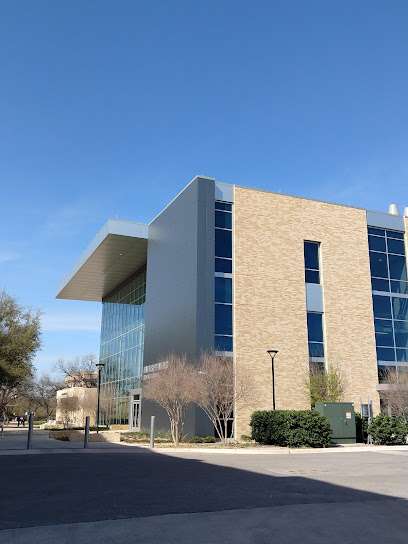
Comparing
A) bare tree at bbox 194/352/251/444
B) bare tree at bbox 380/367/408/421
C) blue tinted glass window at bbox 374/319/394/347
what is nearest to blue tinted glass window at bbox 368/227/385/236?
blue tinted glass window at bbox 374/319/394/347

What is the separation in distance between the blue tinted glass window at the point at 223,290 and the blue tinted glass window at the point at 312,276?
595cm

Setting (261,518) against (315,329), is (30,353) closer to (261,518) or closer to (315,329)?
(315,329)

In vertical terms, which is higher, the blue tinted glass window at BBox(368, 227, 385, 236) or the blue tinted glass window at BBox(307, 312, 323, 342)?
the blue tinted glass window at BBox(368, 227, 385, 236)

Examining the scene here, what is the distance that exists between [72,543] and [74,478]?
6.60 metres

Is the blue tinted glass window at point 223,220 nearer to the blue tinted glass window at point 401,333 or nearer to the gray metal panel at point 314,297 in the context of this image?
the gray metal panel at point 314,297

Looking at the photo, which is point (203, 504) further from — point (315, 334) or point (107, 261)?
point (107, 261)

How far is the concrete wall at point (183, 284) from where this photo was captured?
31.9 meters

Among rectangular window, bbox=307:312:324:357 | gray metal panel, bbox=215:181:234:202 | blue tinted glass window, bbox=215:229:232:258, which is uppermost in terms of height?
gray metal panel, bbox=215:181:234:202

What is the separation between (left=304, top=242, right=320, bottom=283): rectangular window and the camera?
36594 mm

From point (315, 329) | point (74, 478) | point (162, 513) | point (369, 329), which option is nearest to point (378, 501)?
point (162, 513)

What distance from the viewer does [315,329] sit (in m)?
35.7

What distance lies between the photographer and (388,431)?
88.5 ft

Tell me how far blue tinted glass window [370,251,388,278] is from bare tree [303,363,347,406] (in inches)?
345

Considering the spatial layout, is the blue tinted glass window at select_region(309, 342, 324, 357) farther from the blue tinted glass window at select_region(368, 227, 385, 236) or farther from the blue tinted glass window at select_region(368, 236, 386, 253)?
the blue tinted glass window at select_region(368, 227, 385, 236)
